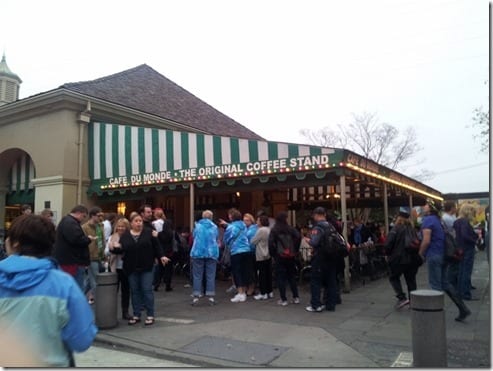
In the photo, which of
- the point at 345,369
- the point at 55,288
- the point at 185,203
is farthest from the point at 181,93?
the point at 55,288

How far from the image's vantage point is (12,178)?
16.9m

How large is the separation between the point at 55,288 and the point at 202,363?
9.81ft

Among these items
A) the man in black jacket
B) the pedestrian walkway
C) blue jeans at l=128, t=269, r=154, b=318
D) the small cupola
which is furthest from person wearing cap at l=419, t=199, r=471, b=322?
the small cupola

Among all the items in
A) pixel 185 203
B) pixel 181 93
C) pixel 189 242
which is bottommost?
pixel 189 242

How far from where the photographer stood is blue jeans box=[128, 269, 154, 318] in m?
6.53

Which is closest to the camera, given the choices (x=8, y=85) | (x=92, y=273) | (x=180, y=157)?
(x=92, y=273)

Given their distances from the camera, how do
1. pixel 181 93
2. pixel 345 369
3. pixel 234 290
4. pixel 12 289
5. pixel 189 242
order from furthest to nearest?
pixel 181 93 → pixel 189 242 → pixel 234 290 → pixel 345 369 → pixel 12 289

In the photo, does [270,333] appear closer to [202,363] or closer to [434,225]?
[202,363]

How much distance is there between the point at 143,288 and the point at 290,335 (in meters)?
2.25

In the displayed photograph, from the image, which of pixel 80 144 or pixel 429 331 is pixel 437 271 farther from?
pixel 80 144

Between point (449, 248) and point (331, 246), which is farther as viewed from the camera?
point (331, 246)

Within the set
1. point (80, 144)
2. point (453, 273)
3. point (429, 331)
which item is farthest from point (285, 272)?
point (80, 144)

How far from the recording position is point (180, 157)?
12.4 metres

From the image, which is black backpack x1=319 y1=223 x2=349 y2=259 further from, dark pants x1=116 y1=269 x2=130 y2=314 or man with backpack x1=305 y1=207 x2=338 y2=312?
dark pants x1=116 y1=269 x2=130 y2=314
